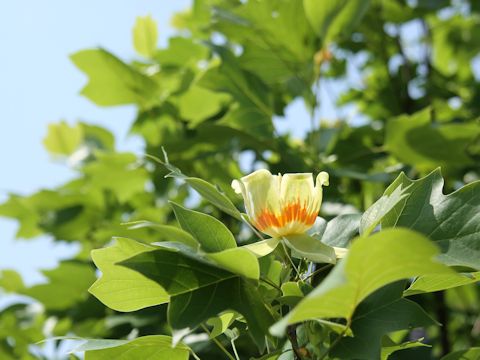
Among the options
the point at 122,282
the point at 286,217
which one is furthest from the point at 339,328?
the point at 122,282

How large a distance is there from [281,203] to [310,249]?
75mm

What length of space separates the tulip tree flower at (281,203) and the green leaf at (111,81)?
3.49ft

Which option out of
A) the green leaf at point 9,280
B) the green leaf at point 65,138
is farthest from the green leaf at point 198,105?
the green leaf at point 9,280

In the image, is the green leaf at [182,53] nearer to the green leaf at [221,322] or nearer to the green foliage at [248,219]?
the green foliage at [248,219]

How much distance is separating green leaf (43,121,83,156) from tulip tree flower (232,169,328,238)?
163 cm

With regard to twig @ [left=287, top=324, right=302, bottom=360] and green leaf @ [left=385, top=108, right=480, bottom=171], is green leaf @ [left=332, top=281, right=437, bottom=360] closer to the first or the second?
twig @ [left=287, top=324, right=302, bottom=360]

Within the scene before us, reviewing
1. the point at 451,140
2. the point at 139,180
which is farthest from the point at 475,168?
the point at 139,180

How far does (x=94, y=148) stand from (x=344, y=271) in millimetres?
1887

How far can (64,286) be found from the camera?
6.80ft

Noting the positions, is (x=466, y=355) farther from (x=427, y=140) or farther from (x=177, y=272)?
(x=427, y=140)

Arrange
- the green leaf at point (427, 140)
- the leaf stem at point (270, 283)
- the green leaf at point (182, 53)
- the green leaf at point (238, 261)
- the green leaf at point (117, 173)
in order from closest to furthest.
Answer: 1. the green leaf at point (238, 261)
2. the leaf stem at point (270, 283)
3. the green leaf at point (427, 140)
4. the green leaf at point (117, 173)
5. the green leaf at point (182, 53)

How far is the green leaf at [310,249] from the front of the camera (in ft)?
2.71

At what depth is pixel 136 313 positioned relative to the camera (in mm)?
1721

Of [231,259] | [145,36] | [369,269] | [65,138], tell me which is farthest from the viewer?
[65,138]
